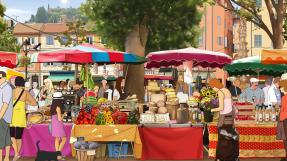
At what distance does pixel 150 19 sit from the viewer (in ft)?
74.0

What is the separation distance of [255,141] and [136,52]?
1146 centimetres

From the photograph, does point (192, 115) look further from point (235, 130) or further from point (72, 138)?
point (72, 138)

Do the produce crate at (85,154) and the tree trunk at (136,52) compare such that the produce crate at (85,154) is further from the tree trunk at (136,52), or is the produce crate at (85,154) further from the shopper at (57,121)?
the tree trunk at (136,52)

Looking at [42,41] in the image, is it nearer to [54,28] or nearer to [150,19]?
[54,28]

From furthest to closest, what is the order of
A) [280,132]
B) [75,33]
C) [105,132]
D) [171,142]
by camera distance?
1. [75,33]
2. [171,142]
3. [105,132]
4. [280,132]

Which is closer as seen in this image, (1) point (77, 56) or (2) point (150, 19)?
(1) point (77, 56)

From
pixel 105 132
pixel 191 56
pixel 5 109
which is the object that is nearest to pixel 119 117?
pixel 105 132

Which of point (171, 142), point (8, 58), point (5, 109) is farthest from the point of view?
point (8, 58)

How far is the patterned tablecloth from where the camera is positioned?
11656 millimetres

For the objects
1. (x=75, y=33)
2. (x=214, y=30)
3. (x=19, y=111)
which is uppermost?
(x=214, y=30)

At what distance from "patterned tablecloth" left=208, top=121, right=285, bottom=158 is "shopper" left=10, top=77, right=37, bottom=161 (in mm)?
4012

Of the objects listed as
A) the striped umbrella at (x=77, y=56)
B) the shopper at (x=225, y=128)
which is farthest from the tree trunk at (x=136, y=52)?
the shopper at (x=225, y=128)

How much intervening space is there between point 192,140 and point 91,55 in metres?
3.11

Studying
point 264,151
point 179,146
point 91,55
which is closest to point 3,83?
point 91,55
